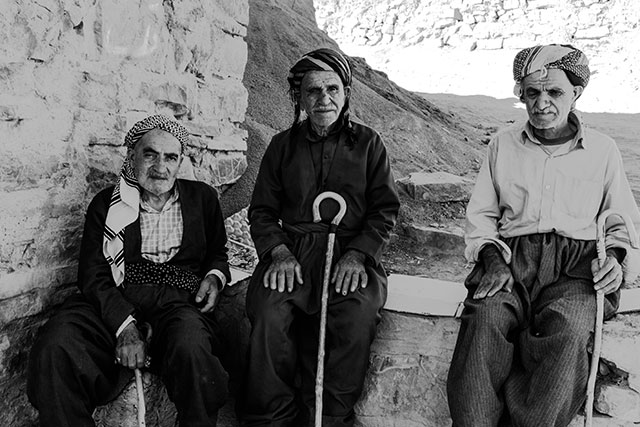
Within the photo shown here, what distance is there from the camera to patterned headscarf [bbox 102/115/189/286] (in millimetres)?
2629

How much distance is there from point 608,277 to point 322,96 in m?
1.33

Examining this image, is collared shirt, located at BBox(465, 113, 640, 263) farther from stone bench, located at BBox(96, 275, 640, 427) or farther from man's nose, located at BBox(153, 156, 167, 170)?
man's nose, located at BBox(153, 156, 167, 170)

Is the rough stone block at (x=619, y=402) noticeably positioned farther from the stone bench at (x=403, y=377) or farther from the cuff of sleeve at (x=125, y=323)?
the cuff of sleeve at (x=125, y=323)

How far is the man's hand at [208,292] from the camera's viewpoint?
2.72m

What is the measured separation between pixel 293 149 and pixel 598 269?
133 cm

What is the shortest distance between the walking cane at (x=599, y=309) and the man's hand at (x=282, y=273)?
3.68ft

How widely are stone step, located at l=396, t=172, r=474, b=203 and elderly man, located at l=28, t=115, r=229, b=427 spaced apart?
260cm

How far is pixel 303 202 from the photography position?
2.74 m

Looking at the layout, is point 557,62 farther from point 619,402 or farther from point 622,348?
point 619,402

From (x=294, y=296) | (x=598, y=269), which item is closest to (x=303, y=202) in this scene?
(x=294, y=296)

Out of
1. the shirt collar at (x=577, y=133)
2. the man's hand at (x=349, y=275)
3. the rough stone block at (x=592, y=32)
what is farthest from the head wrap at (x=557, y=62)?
the rough stone block at (x=592, y=32)

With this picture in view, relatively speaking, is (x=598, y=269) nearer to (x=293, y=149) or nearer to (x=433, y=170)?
(x=293, y=149)

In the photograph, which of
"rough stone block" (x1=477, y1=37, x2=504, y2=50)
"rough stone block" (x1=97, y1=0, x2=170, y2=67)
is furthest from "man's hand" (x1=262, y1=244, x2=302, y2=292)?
"rough stone block" (x1=477, y1=37, x2=504, y2=50)

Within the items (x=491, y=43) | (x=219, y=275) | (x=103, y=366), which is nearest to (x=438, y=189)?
(x=219, y=275)
